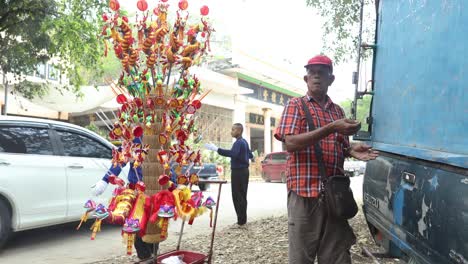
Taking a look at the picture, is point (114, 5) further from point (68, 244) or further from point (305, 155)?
point (68, 244)

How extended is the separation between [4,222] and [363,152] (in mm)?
4395

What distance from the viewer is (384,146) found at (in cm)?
304

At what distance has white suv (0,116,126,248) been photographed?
195 inches

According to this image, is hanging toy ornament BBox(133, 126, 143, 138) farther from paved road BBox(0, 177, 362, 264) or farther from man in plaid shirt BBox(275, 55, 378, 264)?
paved road BBox(0, 177, 362, 264)

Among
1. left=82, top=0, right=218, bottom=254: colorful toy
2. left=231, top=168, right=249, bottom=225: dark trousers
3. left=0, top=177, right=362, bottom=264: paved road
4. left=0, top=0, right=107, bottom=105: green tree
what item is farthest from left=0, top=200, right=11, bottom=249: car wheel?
left=0, top=0, right=107, bottom=105: green tree

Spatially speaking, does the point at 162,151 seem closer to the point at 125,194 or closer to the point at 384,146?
the point at 125,194

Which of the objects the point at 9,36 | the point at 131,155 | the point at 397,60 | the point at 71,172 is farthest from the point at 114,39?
the point at 9,36

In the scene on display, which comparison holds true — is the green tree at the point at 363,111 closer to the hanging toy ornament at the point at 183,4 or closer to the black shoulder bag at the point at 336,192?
Answer: the black shoulder bag at the point at 336,192

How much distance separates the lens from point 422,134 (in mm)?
2371

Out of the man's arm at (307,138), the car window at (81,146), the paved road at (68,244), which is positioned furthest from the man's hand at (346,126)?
the car window at (81,146)

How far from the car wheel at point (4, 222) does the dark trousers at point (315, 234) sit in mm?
3956

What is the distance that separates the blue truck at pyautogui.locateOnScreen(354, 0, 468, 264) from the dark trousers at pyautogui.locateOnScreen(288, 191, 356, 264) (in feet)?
1.32

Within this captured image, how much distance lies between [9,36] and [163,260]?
8033mm

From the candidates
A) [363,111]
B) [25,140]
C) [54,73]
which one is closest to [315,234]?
[363,111]
